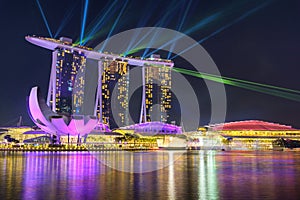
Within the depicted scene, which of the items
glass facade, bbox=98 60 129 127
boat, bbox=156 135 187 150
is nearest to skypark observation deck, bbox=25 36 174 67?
glass facade, bbox=98 60 129 127

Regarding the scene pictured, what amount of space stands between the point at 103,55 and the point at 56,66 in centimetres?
1559

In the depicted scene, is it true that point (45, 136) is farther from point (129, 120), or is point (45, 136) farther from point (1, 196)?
point (1, 196)

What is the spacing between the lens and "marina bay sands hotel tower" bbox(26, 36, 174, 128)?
81875 mm

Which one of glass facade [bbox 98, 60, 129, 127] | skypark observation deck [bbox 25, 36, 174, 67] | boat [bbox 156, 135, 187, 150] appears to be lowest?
boat [bbox 156, 135, 187, 150]

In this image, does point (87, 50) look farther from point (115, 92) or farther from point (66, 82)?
point (115, 92)

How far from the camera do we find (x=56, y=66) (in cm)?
8094

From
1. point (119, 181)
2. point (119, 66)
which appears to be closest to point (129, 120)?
point (119, 66)

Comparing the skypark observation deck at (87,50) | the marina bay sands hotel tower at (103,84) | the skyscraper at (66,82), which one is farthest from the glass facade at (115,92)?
the skyscraper at (66,82)

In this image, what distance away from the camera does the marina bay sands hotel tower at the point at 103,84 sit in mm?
81875

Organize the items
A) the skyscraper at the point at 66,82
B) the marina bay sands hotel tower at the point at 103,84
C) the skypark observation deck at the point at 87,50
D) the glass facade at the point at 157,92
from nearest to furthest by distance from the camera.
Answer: the skypark observation deck at the point at 87,50, the skyscraper at the point at 66,82, the marina bay sands hotel tower at the point at 103,84, the glass facade at the point at 157,92

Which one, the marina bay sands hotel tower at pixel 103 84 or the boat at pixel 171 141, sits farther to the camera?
the marina bay sands hotel tower at pixel 103 84

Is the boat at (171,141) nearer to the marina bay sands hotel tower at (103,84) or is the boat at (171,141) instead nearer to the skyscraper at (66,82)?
the marina bay sands hotel tower at (103,84)

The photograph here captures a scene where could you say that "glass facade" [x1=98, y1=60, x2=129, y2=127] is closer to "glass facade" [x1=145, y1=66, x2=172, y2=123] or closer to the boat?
A: "glass facade" [x1=145, y1=66, x2=172, y2=123]

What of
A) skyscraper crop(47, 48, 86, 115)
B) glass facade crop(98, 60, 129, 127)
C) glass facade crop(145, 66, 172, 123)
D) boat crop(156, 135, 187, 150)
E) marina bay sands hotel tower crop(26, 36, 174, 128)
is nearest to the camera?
boat crop(156, 135, 187, 150)
